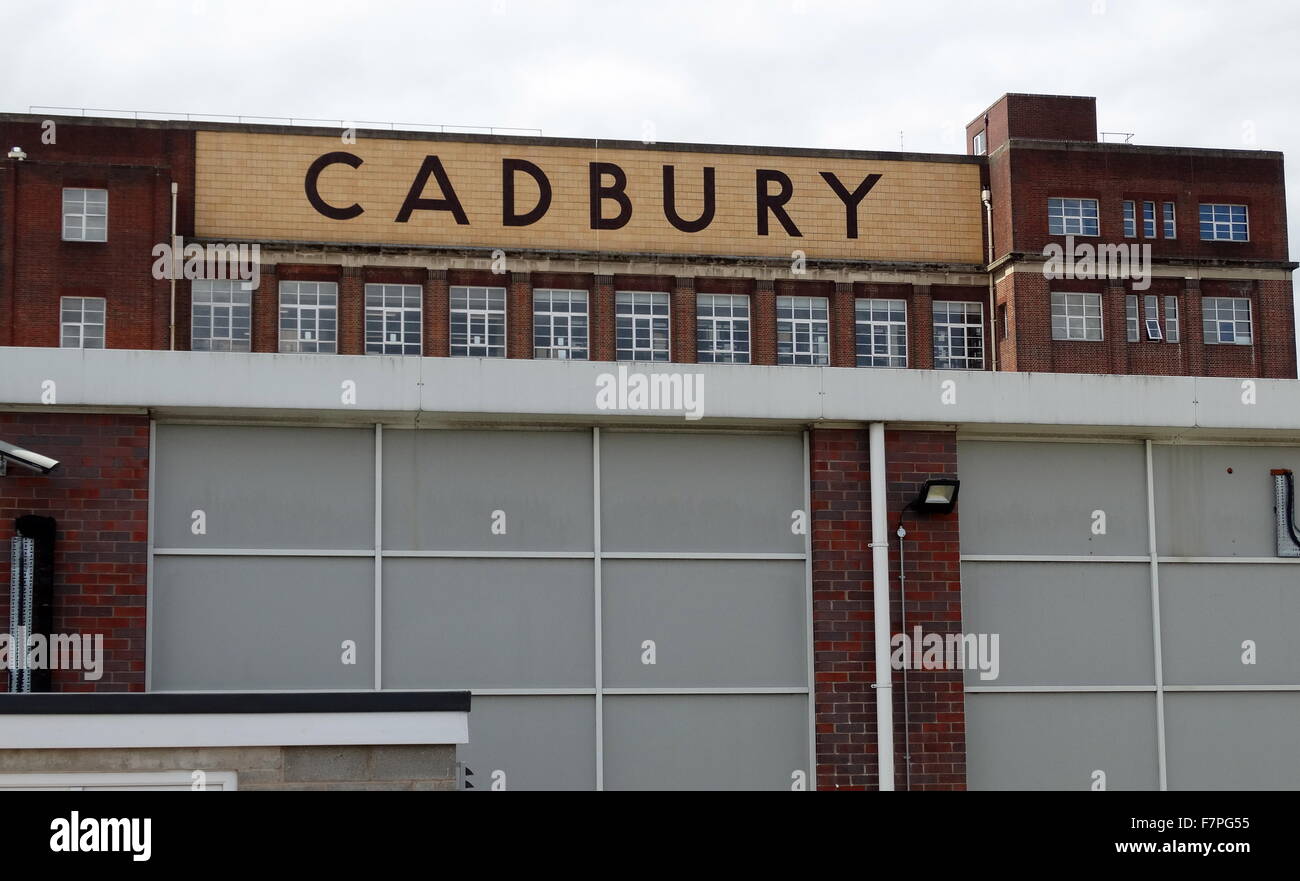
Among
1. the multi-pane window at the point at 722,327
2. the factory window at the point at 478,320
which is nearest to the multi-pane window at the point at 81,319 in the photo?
the factory window at the point at 478,320

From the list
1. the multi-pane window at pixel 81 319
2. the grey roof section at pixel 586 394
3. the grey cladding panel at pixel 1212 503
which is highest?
the multi-pane window at pixel 81 319

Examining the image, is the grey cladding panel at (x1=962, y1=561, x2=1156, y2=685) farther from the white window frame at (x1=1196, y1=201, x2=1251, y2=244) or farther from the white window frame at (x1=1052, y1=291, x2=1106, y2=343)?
the white window frame at (x1=1196, y1=201, x2=1251, y2=244)

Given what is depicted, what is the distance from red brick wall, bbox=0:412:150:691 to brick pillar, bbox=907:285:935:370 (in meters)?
50.2

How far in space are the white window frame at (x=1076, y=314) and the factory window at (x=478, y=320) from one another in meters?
19.8

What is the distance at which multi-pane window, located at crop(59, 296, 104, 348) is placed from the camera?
53.7 meters

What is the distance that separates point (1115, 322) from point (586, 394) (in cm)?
5126

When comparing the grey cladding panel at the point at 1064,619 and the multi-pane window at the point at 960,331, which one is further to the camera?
the multi-pane window at the point at 960,331

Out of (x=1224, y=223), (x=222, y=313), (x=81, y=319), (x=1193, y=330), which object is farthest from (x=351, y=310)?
(x=1224, y=223)

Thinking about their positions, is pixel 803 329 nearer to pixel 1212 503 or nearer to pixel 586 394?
pixel 1212 503

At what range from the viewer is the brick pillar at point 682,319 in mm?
59125

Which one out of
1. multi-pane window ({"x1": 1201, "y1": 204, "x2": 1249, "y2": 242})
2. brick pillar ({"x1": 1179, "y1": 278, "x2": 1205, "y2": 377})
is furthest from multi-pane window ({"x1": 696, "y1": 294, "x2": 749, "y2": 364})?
multi-pane window ({"x1": 1201, "y1": 204, "x2": 1249, "y2": 242})

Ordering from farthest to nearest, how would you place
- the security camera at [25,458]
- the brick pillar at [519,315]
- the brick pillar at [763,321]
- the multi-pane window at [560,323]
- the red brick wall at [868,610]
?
the brick pillar at [763,321]
the multi-pane window at [560,323]
the brick pillar at [519,315]
the red brick wall at [868,610]
the security camera at [25,458]

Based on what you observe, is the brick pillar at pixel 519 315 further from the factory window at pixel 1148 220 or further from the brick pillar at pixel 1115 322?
the factory window at pixel 1148 220

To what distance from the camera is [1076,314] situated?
60.1 meters
